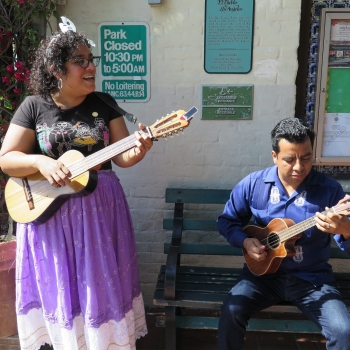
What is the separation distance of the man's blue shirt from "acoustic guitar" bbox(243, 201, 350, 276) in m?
0.07

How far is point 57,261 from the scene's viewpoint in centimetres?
212

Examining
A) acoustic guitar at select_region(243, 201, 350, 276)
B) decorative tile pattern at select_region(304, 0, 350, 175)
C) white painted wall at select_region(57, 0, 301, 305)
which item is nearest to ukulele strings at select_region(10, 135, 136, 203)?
acoustic guitar at select_region(243, 201, 350, 276)

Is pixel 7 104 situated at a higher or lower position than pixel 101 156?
higher

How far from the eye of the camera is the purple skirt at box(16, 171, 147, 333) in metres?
2.12

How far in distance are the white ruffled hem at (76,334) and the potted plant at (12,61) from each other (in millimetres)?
452

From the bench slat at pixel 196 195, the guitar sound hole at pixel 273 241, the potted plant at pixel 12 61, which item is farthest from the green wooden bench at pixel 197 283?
the potted plant at pixel 12 61

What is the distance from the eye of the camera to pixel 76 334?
7.23ft

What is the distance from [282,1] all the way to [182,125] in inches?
59.7

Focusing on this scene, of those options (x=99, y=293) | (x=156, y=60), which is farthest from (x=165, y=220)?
(x=156, y=60)

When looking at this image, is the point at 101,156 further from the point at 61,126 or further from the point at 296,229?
the point at 296,229

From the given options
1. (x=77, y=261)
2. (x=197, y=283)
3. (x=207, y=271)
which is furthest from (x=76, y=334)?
(x=207, y=271)

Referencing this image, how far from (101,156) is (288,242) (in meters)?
1.12

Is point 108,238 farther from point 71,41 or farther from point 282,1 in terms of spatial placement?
point 282,1

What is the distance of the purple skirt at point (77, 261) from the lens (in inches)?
83.7
